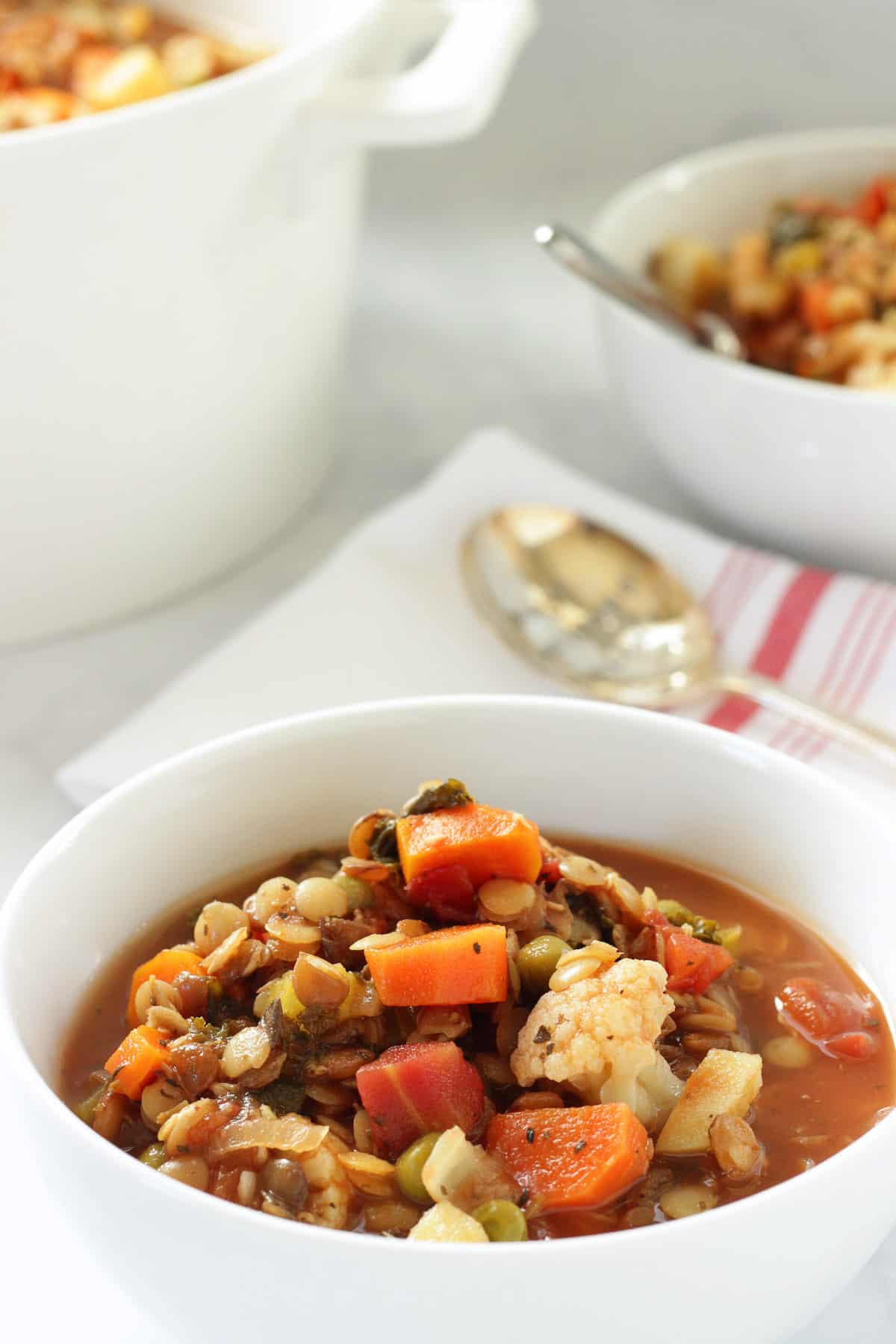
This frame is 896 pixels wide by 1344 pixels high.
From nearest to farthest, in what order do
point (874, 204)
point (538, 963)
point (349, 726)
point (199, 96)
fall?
1. point (538, 963)
2. point (349, 726)
3. point (199, 96)
4. point (874, 204)

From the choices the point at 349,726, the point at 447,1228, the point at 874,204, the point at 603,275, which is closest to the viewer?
the point at 447,1228

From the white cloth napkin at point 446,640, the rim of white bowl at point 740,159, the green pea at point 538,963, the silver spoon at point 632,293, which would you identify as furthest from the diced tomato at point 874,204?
the green pea at point 538,963

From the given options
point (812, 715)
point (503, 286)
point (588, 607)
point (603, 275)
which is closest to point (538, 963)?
point (812, 715)

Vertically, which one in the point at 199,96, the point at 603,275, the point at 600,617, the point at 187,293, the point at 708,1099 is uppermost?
the point at 199,96

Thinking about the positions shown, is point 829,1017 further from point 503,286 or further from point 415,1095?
point 503,286

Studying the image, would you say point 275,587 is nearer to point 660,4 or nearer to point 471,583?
point 471,583
